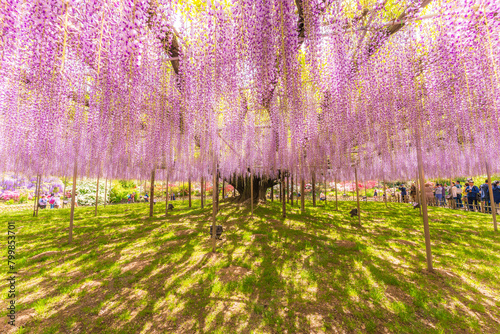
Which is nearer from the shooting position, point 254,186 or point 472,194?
point 472,194

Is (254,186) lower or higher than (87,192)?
higher

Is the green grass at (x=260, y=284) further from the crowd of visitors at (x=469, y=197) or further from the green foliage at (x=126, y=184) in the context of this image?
the green foliage at (x=126, y=184)

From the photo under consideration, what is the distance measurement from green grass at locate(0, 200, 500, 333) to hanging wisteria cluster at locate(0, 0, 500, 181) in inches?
101

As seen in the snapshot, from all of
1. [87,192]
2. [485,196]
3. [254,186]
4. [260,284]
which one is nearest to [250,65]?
[260,284]

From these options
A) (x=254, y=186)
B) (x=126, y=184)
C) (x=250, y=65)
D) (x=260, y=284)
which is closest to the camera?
(x=260, y=284)

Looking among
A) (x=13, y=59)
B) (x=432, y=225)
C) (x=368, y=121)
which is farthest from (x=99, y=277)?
(x=432, y=225)

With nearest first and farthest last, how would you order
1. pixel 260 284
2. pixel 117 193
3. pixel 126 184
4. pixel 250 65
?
pixel 260 284 < pixel 250 65 < pixel 117 193 < pixel 126 184

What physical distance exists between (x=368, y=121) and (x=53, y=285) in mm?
8667

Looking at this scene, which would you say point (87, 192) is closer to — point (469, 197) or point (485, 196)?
point (485, 196)

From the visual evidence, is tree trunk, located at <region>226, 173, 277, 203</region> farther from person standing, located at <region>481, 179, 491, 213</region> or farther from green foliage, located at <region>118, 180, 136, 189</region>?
green foliage, located at <region>118, 180, 136, 189</region>

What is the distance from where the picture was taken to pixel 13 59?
3.34 meters

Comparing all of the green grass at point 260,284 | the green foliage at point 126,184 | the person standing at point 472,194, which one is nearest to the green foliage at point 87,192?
the green foliage at point 126,184

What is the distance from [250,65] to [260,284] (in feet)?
13.5

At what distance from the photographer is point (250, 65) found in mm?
3617
